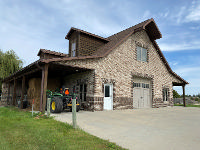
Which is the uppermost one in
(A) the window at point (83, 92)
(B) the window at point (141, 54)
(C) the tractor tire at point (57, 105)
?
(B) the window at point (141, 54)

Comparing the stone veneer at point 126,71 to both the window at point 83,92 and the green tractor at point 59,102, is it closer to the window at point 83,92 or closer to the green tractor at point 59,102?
the window at point 83,92

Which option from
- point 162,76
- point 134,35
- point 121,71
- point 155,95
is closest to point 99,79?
point 121,71

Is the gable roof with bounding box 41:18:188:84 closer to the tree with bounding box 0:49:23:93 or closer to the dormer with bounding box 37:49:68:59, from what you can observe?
the dormer with bounding box 37:49:68:59

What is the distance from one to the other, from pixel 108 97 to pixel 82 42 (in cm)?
519

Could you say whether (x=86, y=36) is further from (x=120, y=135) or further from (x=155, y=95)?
(x=120, y=135)

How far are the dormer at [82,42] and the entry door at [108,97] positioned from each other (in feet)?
11.7

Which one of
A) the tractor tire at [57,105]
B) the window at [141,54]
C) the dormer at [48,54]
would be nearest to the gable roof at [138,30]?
the window at [141,54]

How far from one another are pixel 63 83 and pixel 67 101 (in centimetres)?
575

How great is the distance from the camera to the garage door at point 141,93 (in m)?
13.8

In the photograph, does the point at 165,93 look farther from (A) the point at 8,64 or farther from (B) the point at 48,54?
(A) the point at 8,64

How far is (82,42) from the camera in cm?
1306

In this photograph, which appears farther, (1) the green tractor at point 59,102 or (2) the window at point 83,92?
(2) the window at point 83,92

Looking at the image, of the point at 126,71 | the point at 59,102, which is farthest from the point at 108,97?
the point at 59,102

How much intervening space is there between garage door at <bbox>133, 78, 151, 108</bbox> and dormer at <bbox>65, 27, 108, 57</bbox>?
4801 millimetres
